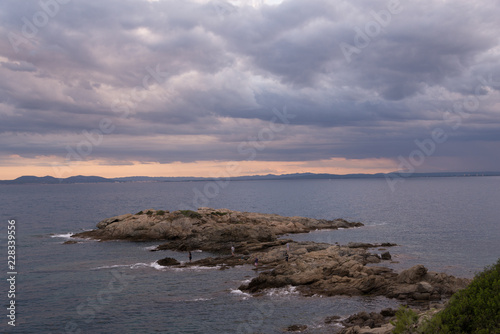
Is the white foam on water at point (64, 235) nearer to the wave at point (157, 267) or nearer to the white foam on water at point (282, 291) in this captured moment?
the wave at point (157, 267)

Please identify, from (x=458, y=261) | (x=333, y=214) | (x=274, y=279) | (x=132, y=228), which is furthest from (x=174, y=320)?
(x=333, y=214)

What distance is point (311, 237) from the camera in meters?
78.2

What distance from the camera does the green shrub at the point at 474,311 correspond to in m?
14.8

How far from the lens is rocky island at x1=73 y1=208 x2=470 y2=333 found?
38062 mm

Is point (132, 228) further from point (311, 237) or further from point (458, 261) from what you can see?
point (458, 261)

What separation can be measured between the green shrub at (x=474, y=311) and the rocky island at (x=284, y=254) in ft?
66.3

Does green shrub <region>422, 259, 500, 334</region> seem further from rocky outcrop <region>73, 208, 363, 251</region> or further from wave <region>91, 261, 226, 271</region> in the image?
rocky outcrop <region>73, 208, 363, 251</region>

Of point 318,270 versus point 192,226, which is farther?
point 192,226

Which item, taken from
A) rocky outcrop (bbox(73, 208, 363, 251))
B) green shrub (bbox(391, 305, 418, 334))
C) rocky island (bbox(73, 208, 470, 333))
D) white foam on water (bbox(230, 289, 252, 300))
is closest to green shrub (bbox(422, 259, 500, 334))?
green shrub (bbox(391, 305, 418, 334))

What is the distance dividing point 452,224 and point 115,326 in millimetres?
89412

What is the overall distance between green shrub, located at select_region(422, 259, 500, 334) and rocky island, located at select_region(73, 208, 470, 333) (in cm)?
2022

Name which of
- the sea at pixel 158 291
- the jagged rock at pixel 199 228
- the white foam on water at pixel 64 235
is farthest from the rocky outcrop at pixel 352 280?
the white foam on water at pixel 64 235

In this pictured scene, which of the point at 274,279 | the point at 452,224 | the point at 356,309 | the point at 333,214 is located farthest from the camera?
the point at 333,214

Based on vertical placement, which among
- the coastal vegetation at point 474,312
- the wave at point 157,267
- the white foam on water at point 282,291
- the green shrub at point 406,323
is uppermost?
the coastal vegetation at point 474,312
